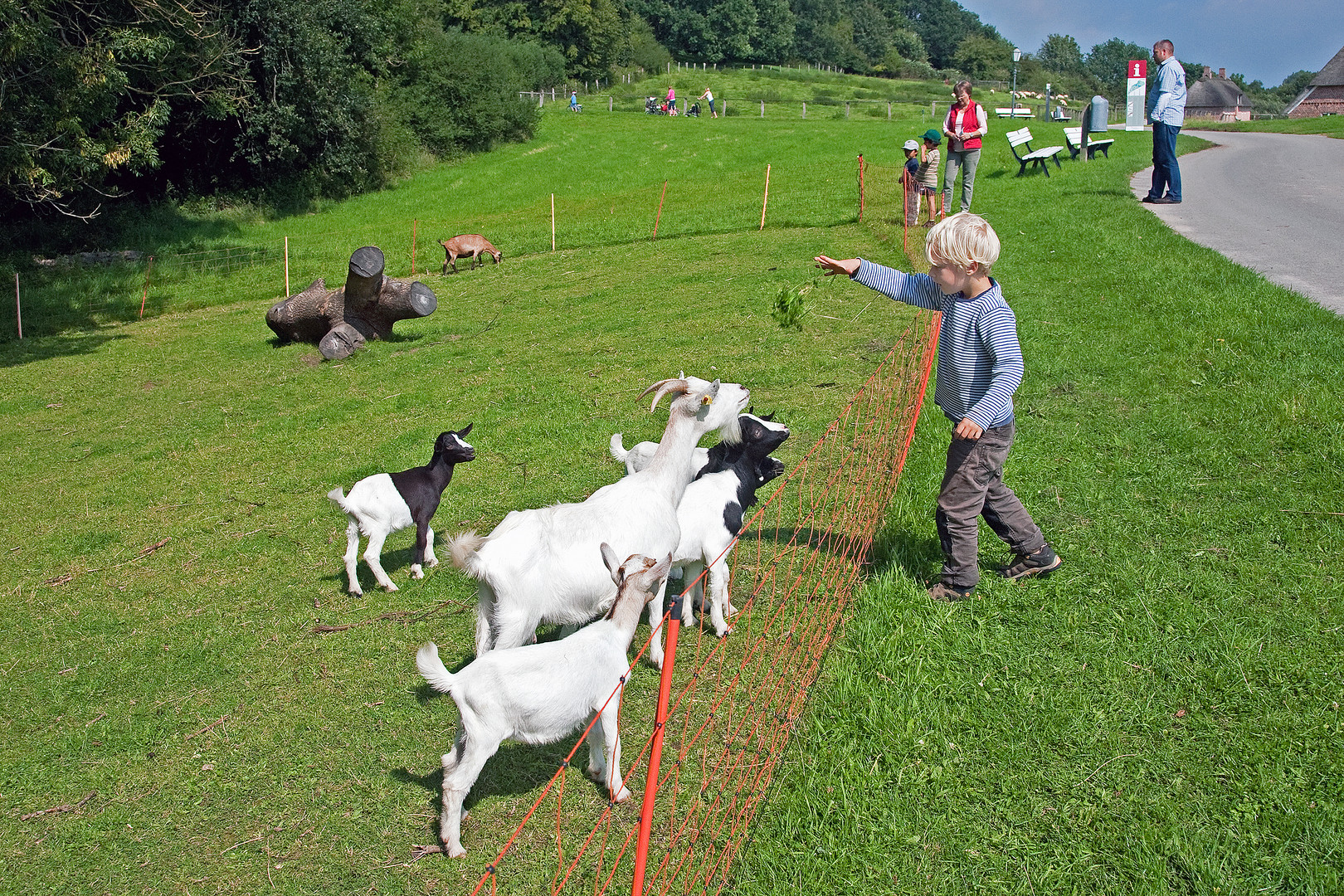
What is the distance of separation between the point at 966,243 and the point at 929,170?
13.4 m

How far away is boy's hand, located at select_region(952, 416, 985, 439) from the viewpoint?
4902 millimetres

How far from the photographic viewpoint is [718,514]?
5.68 metres

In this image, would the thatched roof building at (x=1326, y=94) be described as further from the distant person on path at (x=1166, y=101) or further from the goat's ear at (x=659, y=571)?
the goat's ear at (x=659, y=571)

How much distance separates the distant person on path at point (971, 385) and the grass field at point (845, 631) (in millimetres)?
290

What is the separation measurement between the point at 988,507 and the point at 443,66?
→ 41.6m

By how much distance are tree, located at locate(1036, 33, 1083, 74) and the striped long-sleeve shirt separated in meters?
158

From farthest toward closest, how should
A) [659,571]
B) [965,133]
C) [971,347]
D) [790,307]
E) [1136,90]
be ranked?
[1136,90] → [965,133] → [790,307] → [971,347] → [659,571]

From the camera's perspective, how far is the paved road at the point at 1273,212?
1141cm

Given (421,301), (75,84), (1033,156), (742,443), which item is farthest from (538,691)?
(1033,156)

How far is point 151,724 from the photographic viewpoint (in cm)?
538

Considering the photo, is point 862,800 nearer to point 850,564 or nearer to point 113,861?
point 850,564

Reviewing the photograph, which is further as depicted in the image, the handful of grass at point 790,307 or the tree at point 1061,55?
the tree at point 1061,55

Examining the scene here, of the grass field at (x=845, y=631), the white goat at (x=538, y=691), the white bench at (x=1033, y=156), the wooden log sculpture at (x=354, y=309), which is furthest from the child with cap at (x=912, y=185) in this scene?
the white goat at (x=538, y=691)

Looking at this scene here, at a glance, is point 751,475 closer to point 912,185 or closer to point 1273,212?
point 912,185
